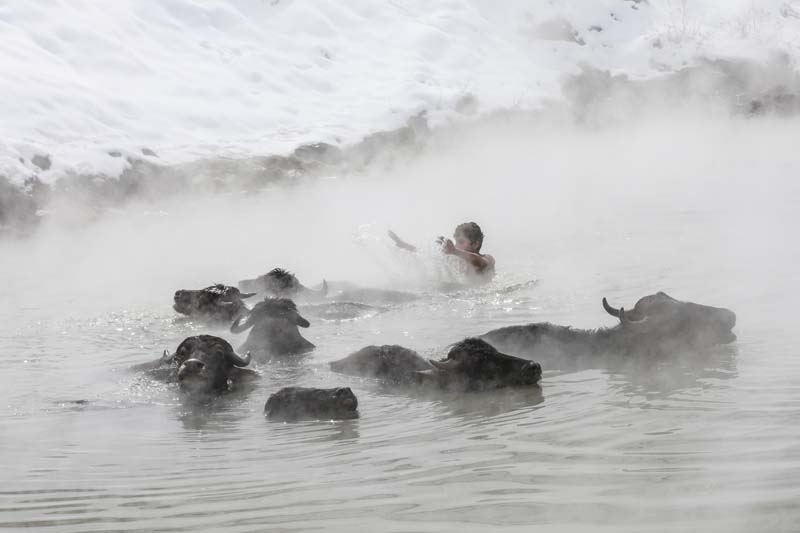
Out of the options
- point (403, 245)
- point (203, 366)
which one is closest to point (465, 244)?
point (403, 245)

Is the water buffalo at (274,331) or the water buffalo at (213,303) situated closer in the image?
the water buffalo at (274,331)

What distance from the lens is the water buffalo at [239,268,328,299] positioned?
10945 millimetres

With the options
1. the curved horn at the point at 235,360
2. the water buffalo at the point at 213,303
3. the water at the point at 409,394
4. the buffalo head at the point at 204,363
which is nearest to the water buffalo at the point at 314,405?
the water at the point at 409,394

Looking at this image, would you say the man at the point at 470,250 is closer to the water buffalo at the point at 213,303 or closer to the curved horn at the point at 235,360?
the water buffalo at the point at 213,303

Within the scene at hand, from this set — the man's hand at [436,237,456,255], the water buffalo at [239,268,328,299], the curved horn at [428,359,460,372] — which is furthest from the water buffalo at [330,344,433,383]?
the man's hand at [436,237,456,255]

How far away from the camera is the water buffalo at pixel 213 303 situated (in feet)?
33.1

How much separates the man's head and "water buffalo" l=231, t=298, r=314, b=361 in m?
3.66

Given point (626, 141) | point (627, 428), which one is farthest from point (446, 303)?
point (626, 141)

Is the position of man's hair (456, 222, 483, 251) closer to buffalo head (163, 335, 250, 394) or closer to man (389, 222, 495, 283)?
man (389, 222, 495, 283)

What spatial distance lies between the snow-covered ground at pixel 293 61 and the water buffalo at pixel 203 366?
9142 millimetres

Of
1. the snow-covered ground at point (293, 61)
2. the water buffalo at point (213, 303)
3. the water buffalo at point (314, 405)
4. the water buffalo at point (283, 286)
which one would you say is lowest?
the water buffalo at point (314, 405)

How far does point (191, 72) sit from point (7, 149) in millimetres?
6741

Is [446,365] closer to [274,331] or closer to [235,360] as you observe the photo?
[235,360]

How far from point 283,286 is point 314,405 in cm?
456
